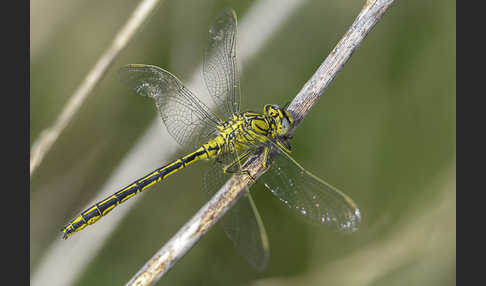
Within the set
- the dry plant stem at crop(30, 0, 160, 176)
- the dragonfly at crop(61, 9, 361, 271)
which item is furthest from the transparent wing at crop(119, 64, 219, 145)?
the dry plant stem at crop(30, 0, 160, 176)

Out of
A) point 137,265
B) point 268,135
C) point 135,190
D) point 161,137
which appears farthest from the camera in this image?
point 137,265

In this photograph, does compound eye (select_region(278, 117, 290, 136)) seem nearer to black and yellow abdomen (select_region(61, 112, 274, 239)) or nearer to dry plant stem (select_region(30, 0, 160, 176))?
black and yellow abdomen (select_region(61, 112, 274, 239))

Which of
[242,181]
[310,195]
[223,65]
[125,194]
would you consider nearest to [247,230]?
[242,181]

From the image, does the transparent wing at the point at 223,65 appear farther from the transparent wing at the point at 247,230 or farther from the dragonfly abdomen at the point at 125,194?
the transparent wing at the point at 247,230

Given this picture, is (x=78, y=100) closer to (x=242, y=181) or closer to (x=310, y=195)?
(x=242, y=181)

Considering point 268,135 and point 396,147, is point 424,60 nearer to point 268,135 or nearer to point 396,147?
point 396,147

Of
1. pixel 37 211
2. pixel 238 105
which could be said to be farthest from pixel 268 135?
pixel 37 211

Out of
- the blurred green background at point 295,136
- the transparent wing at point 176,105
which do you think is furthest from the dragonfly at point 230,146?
the blurred green background at point 295,136
